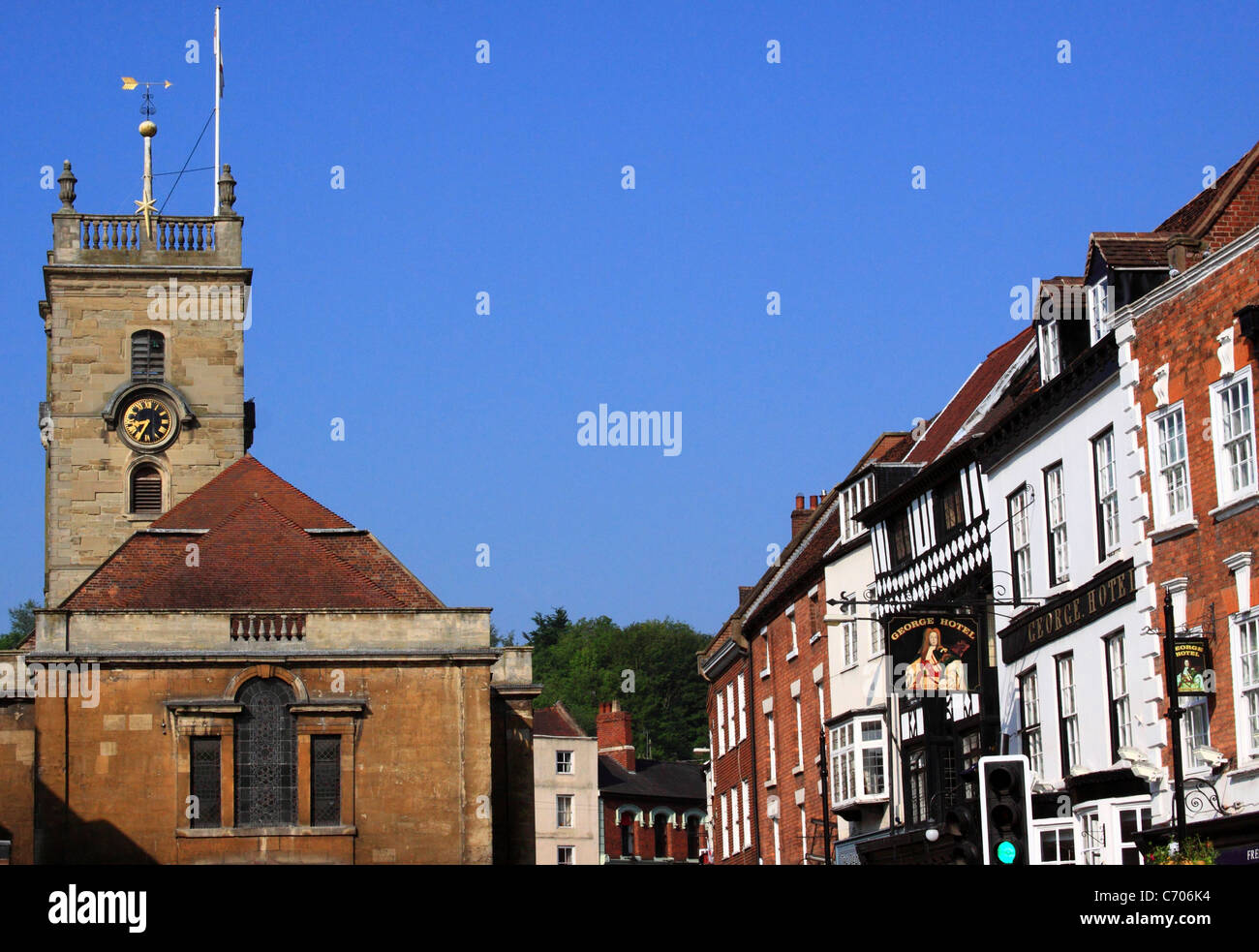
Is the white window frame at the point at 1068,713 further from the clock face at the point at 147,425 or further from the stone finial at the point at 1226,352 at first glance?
the clock face at the point at 147,425

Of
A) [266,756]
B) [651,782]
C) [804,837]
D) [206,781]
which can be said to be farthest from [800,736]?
[651,782]

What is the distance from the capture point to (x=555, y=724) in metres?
85.4

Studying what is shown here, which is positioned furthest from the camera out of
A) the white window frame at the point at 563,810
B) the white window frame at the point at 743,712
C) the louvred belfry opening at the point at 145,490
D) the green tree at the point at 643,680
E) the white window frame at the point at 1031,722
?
the green tree at the point at 643,680

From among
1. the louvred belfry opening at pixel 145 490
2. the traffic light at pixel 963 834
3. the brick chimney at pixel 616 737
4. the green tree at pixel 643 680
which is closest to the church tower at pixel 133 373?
the louvred belfry opening at pixel 145 490

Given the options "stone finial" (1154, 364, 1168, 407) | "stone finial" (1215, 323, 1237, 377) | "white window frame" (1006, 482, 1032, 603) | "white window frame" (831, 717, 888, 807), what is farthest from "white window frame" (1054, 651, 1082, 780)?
"white window frame" (831, 717, 888, 807)

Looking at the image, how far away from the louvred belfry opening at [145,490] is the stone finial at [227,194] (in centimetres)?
797

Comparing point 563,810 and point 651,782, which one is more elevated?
point 651,782

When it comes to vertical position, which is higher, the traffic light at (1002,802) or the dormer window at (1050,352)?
the dormer window at (1050,352)

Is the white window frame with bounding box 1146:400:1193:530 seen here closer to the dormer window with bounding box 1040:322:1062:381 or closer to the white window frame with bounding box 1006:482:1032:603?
the dormer window with bounding box 1040:322:1062:381

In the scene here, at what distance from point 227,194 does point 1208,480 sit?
37.4 meters

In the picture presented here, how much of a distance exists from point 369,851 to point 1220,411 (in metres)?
23.6

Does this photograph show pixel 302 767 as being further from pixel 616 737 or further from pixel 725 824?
pixel 616 737

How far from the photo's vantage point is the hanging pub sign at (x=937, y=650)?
28.7 metres
